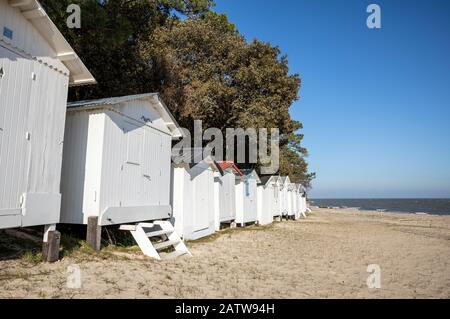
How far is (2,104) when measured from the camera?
6.25 m

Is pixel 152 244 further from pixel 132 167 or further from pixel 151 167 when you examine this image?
pixel 151 167

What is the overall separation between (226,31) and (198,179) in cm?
1682

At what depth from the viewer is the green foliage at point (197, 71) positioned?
66.2 feet

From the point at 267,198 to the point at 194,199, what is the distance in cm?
1183

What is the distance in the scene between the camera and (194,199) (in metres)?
13.3

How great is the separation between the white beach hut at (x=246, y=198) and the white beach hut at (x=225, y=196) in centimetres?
66

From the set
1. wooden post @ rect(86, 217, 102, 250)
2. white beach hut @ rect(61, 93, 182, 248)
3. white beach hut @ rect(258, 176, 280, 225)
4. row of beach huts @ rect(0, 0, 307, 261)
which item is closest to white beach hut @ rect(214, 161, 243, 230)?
row of beach huts @ rect(0, 0, 307, 261)

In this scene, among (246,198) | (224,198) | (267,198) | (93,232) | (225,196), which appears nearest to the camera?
(93,232)

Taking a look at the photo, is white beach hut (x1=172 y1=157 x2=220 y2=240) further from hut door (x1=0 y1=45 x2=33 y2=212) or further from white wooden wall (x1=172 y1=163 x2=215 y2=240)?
hut door (x1=0 y1=45 x2=33 y2=212)

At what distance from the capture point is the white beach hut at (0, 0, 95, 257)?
6.36 meters

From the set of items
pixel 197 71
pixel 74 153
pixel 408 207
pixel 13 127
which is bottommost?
pixel 408 207

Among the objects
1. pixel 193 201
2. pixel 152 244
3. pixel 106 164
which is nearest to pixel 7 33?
pixel 106 164

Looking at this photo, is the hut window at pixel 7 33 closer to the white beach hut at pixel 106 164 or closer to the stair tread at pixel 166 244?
the white beach hut at pixel 106 164
